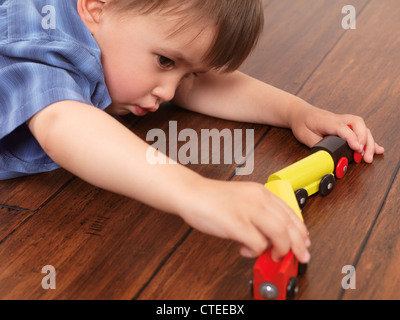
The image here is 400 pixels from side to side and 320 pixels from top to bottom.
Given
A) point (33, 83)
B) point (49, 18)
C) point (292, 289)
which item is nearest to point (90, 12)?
point (49, 18)

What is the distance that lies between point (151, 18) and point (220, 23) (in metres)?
0.10

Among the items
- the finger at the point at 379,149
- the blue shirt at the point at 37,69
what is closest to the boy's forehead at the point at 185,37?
the blue shirt at the point at 37,69

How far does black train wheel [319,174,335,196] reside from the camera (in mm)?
868

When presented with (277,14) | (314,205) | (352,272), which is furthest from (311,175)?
(277,14)

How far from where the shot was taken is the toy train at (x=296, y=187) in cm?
67

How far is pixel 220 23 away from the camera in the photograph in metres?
0.87

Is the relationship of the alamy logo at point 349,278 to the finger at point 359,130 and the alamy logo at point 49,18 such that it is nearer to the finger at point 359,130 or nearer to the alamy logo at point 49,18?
the finger at point 359,130

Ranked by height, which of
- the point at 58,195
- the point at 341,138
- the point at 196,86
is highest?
the point at 341,138

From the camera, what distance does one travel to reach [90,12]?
93 cm

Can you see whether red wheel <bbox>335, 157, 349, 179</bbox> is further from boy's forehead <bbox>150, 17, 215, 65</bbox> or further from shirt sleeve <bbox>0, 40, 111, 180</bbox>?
shirt sleeve <bbox>0, 40, 111, 180</bbox>

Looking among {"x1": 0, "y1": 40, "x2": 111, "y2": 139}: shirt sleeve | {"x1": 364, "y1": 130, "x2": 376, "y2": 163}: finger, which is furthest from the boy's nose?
{"x1": 364, "y1": 130, "x2": 376, "y2": 163}: finger

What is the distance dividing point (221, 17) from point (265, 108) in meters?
0.24

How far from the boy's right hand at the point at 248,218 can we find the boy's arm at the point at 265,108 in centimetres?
32
